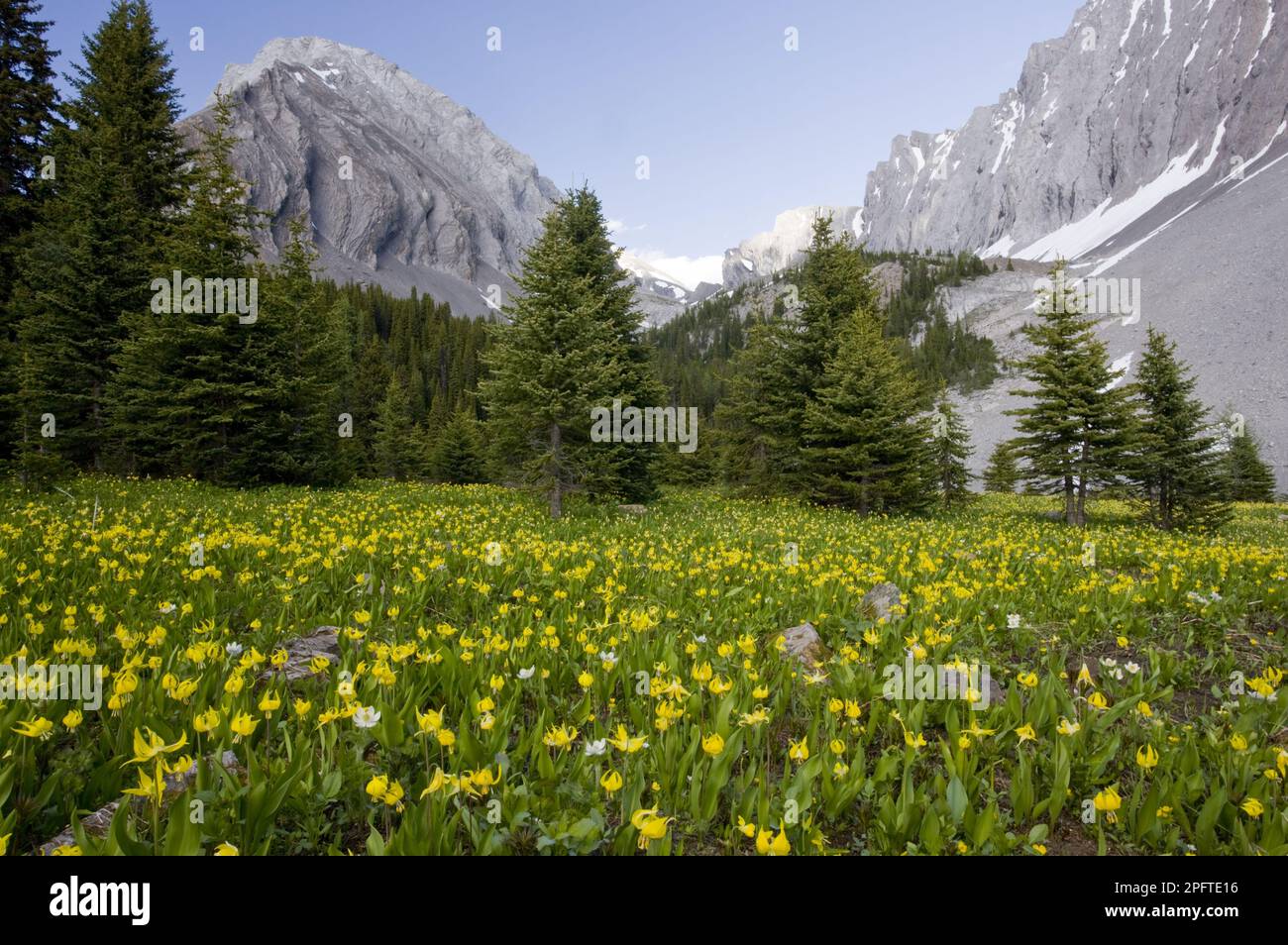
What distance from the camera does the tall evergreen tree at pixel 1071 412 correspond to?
49.4 feet

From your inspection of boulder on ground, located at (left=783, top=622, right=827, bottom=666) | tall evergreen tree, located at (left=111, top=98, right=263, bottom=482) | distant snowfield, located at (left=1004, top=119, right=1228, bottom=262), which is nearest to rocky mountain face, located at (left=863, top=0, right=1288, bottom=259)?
distant snowfield, located at (left=1004, top=119, right=1228, bottom=262)

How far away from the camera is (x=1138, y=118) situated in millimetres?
146375

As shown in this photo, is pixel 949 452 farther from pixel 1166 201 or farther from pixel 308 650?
pixel 1166 201

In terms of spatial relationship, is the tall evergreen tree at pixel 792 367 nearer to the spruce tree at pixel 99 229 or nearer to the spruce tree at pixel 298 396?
the spruce tree at pixel 298 396

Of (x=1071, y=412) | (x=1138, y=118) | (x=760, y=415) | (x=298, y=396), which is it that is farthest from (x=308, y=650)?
(x=1138, y=118)

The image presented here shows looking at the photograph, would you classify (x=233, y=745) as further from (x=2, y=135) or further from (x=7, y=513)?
(x=2, y=135)

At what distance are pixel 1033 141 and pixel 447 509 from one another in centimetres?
25033

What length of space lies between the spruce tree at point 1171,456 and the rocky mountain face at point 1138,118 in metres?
143

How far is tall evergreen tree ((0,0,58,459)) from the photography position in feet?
60.2

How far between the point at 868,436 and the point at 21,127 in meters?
29.0

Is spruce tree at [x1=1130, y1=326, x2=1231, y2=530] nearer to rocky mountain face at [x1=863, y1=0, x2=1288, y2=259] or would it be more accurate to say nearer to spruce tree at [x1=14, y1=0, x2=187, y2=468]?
spruce tree at [x1=14, y1=0, x2=187, y2=468]

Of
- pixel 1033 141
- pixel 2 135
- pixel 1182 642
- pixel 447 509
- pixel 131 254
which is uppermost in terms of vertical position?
pixel 1033 141

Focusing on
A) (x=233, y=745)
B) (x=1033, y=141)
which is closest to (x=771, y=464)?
(x=233, y=745)
